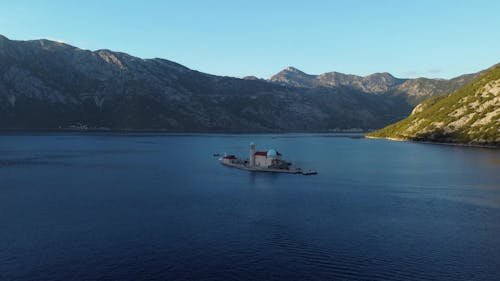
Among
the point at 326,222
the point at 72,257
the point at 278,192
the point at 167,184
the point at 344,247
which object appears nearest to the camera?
the point at 72,257

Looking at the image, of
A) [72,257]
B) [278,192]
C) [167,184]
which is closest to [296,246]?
[72,257]

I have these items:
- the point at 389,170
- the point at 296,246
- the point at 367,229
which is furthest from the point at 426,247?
the point at 389,170

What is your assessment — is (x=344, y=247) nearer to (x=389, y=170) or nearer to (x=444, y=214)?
(x=444, y=214)

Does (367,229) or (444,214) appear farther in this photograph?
(444,214)

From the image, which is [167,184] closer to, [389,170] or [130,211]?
[130,211]

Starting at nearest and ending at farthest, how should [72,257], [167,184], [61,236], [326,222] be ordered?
1. [72,257]
2. [61,236]
3. [326,222]
4. [167,184]

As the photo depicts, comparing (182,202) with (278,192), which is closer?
(182,202)

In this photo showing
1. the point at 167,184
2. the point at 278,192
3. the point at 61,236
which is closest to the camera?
the point at 61,236
